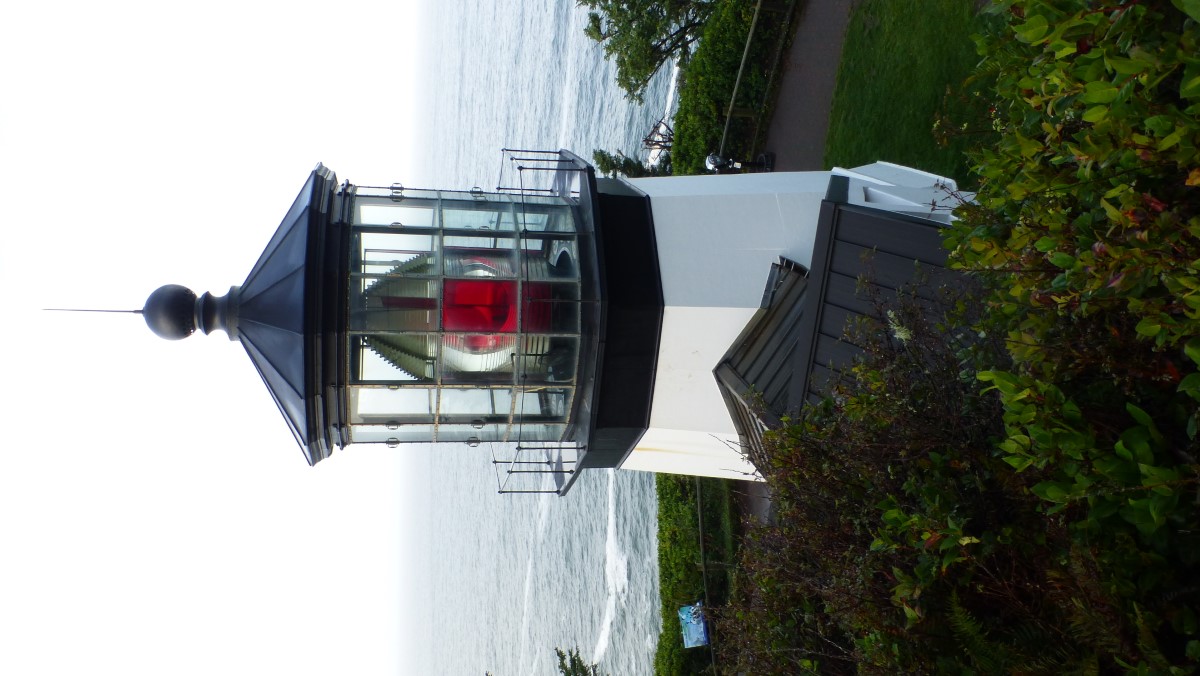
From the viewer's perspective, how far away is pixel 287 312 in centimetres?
1010

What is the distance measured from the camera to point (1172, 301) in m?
3.77

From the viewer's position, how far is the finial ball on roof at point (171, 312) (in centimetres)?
1082

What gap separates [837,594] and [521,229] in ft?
21.8

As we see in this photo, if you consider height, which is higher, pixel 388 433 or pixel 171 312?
pixel 171 312

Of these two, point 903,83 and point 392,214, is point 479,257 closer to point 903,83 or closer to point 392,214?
point 392,214

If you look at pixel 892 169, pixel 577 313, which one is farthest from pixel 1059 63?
pixel 892 169

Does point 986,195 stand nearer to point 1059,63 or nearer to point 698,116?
point 1059,63

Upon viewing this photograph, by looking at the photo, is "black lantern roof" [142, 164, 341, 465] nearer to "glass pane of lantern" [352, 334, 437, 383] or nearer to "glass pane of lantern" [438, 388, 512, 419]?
"glass pane of lantern" [352, 334, 437, 383]

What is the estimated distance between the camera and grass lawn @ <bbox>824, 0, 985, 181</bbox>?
15.2 metres

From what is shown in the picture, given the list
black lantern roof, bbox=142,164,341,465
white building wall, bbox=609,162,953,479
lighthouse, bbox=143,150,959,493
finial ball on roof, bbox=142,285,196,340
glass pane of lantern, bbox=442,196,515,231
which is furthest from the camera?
white building wall, bbox=609,162,953,479

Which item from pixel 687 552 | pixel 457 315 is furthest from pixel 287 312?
pixel 687 552

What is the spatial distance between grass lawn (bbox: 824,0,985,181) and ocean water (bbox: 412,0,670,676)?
13469 mm

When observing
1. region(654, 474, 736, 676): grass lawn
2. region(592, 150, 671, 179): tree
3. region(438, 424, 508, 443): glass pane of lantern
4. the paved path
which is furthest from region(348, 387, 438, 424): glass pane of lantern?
region(592, 150, 671, 179): tree

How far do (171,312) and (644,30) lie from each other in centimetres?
1571
